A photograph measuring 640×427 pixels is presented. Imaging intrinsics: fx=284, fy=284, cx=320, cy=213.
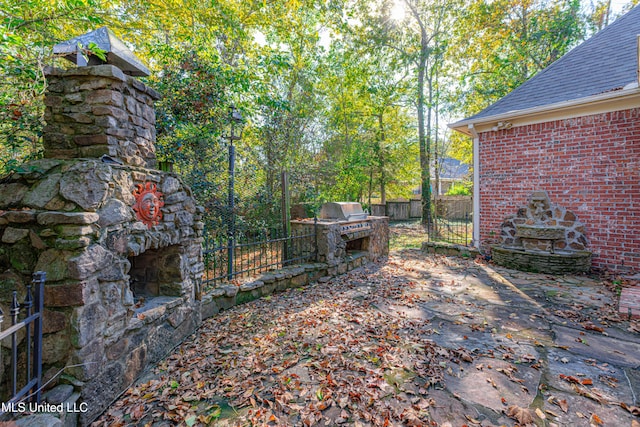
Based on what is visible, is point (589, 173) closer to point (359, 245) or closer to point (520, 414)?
point (359, 245)

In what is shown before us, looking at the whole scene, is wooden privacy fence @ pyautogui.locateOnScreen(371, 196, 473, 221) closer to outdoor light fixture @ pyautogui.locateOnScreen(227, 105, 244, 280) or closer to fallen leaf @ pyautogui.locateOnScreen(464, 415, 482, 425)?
outdoor light fixture @ pyautogui.locateOnScreen(227, 105, 244, 280)

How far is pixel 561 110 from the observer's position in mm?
5602

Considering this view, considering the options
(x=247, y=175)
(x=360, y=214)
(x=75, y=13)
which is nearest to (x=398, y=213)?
(x=360, y=214)

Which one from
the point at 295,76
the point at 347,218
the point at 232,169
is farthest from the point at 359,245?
the point at 295,76

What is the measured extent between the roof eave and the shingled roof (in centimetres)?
13

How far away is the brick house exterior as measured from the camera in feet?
16.7

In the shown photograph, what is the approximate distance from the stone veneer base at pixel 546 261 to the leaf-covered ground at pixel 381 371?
1.42 m

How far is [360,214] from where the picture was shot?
6.71 meters

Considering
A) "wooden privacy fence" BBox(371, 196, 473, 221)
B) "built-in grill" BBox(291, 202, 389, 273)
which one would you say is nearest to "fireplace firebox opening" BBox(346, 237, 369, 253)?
"built-in grill" BBox(291, 202, 389, 273)

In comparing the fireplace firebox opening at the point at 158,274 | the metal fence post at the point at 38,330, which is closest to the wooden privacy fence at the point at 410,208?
the fireplace firebox opening at the point at 158,274

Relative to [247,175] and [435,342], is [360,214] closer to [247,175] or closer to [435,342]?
[247,175]

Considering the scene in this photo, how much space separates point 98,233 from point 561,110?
25.0 feet

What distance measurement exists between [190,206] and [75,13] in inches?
140

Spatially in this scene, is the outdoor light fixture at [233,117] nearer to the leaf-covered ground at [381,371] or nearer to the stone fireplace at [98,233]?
the stone fireplace at [98,233]
